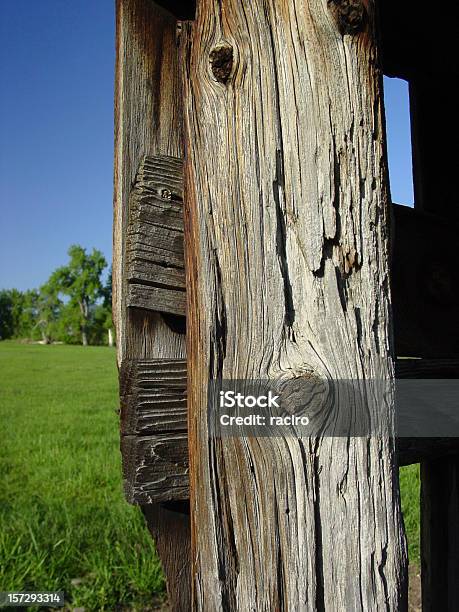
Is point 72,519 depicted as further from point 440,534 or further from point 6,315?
point 6,315

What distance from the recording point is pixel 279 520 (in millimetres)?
1112

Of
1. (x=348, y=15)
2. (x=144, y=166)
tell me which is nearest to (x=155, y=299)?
(x=144, y=166)

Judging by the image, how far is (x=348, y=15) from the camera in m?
1.15

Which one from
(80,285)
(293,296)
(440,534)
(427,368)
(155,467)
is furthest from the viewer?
(80,285)

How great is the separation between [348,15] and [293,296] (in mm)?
591

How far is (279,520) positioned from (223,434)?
0.20 meters

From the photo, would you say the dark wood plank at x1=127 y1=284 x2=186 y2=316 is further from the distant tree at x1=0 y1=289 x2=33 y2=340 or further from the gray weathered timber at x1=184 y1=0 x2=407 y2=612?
the distant tree at x1=0 y1=289 x2=33 y2=340

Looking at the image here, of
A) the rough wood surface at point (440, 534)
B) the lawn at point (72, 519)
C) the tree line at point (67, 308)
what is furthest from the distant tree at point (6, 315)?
the rough wood surface at point (440, 534)

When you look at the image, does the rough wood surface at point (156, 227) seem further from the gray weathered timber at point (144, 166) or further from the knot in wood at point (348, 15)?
the knot in wood at point (348, 15)

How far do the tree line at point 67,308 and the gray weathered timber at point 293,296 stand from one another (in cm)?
6750

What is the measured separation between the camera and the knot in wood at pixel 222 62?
120 cm

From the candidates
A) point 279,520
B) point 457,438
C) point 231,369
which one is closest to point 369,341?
point 231,369

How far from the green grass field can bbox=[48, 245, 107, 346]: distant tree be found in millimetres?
60453

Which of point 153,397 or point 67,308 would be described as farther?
point 67,308
